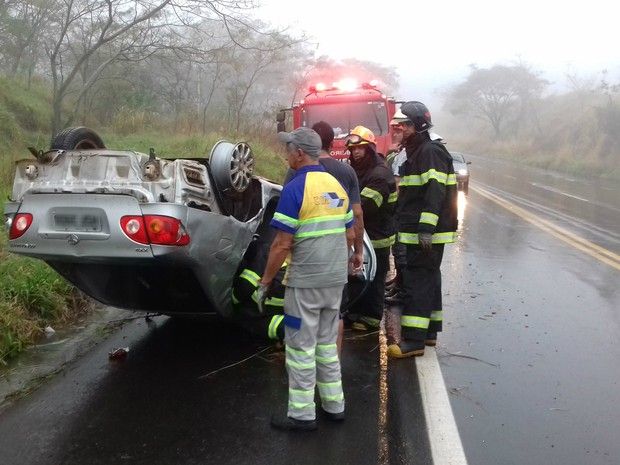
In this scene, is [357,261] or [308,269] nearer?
[308,269]

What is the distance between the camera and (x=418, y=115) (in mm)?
4641

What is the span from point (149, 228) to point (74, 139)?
1281 millimetres

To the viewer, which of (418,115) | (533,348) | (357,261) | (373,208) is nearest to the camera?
(357,261)

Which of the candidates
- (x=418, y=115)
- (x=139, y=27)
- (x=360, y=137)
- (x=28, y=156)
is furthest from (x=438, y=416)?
(x=139, y=27)

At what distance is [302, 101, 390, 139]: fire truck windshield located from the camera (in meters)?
12.2

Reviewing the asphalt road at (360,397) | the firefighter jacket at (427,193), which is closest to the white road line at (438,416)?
the asphalt road at (360,397)

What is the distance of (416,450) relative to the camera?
10.4ft

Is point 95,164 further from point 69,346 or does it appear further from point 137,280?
point 69,346

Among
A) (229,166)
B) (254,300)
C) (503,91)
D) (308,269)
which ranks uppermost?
(503,91)

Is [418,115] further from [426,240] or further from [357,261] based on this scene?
[357,261]

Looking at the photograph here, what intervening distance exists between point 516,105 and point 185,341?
6848 centimetres

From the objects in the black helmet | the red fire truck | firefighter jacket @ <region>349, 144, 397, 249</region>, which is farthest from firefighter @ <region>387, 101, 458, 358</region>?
the red fire truck

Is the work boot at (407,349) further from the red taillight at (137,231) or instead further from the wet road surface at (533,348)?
the red taillight at (137,231)

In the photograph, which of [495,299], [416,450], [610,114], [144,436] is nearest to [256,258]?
[144,436]
